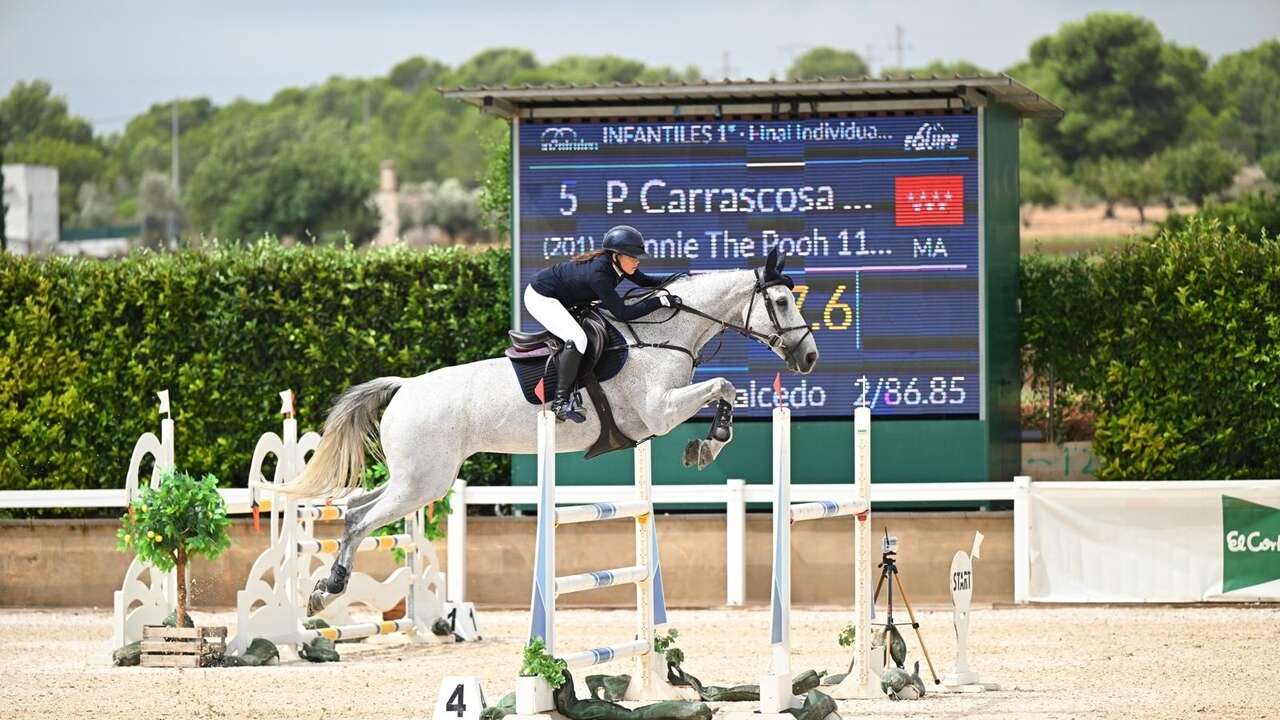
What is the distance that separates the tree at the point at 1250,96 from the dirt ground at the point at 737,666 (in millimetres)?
60217

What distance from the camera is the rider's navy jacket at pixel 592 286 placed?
30.5 ft

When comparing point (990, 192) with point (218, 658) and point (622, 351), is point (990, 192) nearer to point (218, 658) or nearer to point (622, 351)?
point (622, 351)

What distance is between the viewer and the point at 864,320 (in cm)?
1422

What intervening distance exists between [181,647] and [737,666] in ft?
11.8

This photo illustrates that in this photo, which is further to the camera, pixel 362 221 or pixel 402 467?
pixel 362 221

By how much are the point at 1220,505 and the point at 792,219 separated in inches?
161

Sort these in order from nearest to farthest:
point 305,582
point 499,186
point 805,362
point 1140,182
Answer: point 805,362, point 305,582, point 499,186, point 1140,182

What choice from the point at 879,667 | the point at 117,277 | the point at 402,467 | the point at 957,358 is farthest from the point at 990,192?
the point at 117,277

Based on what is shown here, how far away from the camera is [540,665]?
8.45m

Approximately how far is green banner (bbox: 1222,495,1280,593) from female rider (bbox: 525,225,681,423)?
6855mm

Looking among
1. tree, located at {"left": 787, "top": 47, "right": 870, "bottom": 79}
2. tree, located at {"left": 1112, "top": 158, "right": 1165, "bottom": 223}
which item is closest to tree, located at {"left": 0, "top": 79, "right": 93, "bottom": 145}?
tree, located at {"left": 787, "top": 47, "right": 870, "bottom": 79}

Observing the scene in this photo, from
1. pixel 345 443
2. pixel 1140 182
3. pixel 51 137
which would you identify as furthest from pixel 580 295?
pixel 51 137

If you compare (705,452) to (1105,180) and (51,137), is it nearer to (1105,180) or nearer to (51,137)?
(1105,180)

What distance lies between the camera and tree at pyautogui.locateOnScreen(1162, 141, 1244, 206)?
64062mm
